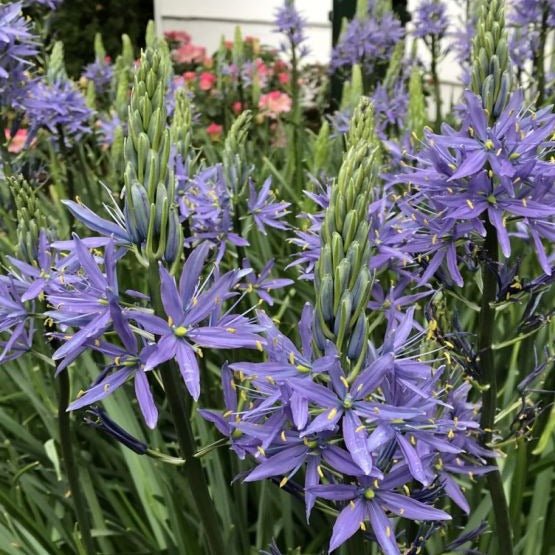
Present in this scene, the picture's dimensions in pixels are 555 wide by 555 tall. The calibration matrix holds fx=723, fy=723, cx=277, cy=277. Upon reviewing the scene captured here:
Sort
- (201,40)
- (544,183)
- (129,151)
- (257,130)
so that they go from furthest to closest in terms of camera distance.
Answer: (201,40)
(257,130)
(544,183)
(129,151)

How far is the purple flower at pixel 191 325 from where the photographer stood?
1208 mm

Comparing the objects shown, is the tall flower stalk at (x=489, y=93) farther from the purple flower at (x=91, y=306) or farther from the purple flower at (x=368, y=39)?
the purple flower at (x=368, y=39)

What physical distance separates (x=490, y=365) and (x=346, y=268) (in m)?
0.66

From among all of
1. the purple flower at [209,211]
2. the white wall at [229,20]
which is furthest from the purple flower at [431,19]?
the white wall at [229,20]

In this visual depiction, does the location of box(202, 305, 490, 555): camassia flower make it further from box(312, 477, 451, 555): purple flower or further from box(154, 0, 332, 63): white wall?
box(154, 0, 332, 63): white wall

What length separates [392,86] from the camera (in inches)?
159

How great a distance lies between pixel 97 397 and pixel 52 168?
3.50m

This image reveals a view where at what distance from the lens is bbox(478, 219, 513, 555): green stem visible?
1.58m

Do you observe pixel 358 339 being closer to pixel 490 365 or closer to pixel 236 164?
pixel 490 365

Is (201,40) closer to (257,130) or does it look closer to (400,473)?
(257,130)

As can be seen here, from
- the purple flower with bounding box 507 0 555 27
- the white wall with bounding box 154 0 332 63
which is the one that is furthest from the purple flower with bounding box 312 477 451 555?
the white wall with bounding box 154 0 332 63

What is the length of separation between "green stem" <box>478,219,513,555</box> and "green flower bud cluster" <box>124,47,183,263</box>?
0.70 m

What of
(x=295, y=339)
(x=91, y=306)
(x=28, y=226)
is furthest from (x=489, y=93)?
(x=295, y=339)

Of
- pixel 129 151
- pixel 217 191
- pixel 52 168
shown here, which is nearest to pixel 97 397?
pixel 129 151
